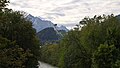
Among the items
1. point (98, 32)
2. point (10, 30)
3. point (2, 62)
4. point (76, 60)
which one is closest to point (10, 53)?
point (2, 62)

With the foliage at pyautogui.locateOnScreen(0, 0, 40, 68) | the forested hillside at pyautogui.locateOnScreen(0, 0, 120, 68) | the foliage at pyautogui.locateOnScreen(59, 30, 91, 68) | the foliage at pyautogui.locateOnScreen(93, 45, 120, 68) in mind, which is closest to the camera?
the foliage at pyautogui.locateOnScreen(0, 0, 40, 68)

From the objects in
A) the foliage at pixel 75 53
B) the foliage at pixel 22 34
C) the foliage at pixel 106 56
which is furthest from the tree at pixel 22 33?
the foliage at pixel 75 53

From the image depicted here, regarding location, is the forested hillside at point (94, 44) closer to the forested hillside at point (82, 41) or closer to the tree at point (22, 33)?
the forested hillside at point (82, 41)

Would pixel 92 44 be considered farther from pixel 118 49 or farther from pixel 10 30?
pixel 10 30

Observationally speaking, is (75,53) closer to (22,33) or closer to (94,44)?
(94,44)

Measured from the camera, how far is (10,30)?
41938 millimetres

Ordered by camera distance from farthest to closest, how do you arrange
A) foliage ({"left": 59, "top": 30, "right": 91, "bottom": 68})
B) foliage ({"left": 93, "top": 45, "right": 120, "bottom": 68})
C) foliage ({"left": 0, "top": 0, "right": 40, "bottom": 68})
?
1. foliage ({"left": 59, "top": 30, "right": 91, "bottom": 68})
2. foliage ({"left": 93, "top": 45, "right": 120, "bottom": 68})
3. foliage ({"left": 0, "top": 0, "right": 40, "bottom": 68})

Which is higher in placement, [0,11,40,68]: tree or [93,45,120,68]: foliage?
[0,11,40,68]: tree

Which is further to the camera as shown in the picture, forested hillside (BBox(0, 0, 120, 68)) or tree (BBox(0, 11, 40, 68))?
forested hillside (BBox(0, 0, 120, 68))

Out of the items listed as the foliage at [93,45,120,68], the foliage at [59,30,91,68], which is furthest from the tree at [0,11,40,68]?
the foliage at [59,30,91,68]

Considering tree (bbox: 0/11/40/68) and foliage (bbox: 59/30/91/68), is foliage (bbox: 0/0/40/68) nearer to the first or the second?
tree (bbox: 0/11/40/68)

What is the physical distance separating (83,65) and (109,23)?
9.94 m

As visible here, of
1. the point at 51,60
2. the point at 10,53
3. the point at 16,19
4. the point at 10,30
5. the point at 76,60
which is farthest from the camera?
the point at 51,60

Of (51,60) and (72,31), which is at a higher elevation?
(72,31)
